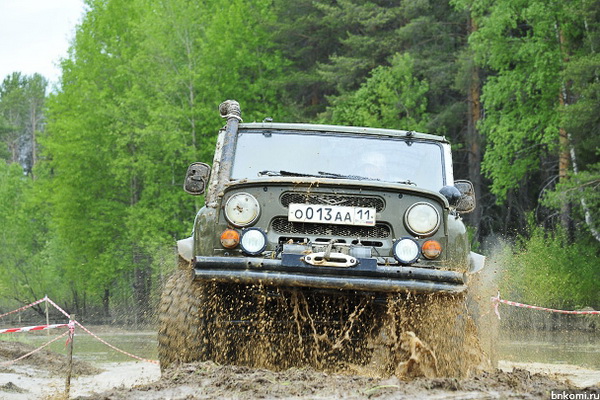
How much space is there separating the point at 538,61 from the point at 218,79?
1360 centimetres

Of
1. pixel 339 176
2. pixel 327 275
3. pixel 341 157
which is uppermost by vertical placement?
pixel 341 157

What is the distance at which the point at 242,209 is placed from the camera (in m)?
7.00

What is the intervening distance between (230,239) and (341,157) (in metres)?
1.70

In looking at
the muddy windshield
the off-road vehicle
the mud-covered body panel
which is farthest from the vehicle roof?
the mud-covered body panel

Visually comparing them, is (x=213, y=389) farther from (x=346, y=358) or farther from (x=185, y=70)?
(x=185, y=70)

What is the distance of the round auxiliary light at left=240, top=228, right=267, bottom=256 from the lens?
22.5ft

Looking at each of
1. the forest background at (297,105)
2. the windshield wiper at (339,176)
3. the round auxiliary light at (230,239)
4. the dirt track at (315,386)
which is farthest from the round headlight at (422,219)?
the forest background at (297,105)

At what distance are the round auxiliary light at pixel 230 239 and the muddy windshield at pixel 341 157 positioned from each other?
1104 mm

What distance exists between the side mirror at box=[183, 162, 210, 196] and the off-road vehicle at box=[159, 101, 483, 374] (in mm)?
1036

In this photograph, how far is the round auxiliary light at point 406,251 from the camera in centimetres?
687

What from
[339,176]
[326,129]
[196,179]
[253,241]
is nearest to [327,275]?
[253,241]

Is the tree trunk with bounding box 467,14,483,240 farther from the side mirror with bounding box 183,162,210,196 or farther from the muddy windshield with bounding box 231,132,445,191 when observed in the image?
the side mirror with bounding box 183,162,210,196

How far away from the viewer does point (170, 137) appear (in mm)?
34781

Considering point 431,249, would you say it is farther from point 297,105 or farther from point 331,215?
point 297,105
